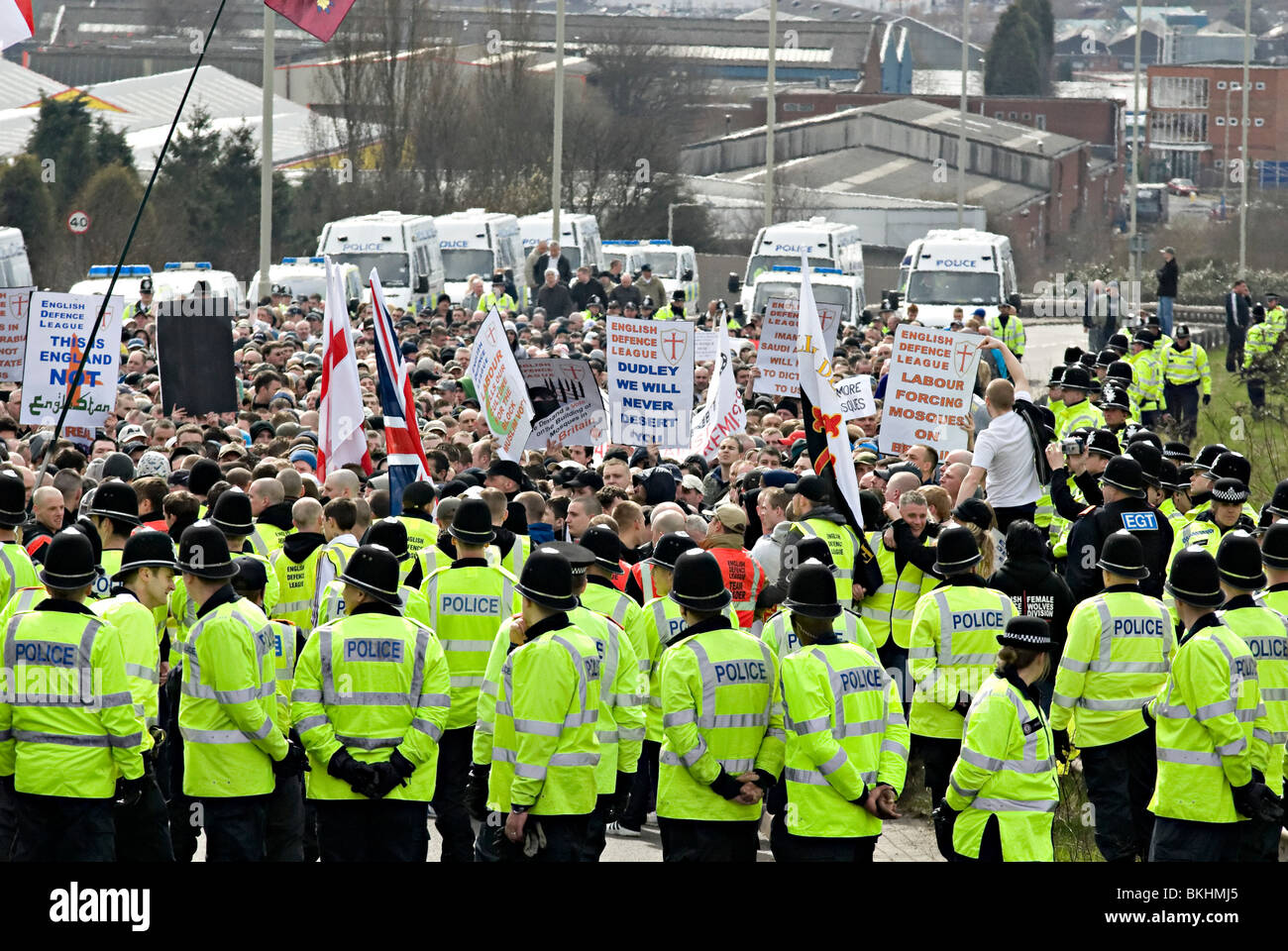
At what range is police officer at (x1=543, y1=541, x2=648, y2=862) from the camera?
7.98 metres

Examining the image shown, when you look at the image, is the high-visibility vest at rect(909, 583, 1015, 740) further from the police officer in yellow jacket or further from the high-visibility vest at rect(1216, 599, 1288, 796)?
the police officer in yellow jacket

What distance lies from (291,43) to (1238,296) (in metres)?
80.8

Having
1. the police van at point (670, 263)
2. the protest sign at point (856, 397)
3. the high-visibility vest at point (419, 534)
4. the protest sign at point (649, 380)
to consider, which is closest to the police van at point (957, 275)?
the police van at point (670, 263)

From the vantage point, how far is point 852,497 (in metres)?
10.2

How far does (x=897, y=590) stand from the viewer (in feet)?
35.9

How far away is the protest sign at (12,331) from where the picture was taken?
1819 centimetres

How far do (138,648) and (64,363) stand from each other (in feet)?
28.4

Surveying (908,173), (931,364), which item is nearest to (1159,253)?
(908,173)

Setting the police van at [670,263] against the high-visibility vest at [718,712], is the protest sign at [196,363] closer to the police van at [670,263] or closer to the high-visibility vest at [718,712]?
the high-visibility vest at [718,712]

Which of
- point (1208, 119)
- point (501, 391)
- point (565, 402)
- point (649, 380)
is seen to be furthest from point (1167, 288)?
point (1208, 119)

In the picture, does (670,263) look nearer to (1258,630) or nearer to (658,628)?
(658,628)

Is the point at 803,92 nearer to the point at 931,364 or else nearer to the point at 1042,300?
the point at 1042,300

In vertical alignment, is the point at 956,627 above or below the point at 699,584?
below

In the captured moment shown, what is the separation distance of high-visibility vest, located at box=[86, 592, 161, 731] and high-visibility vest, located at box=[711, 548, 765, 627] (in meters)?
3.24
